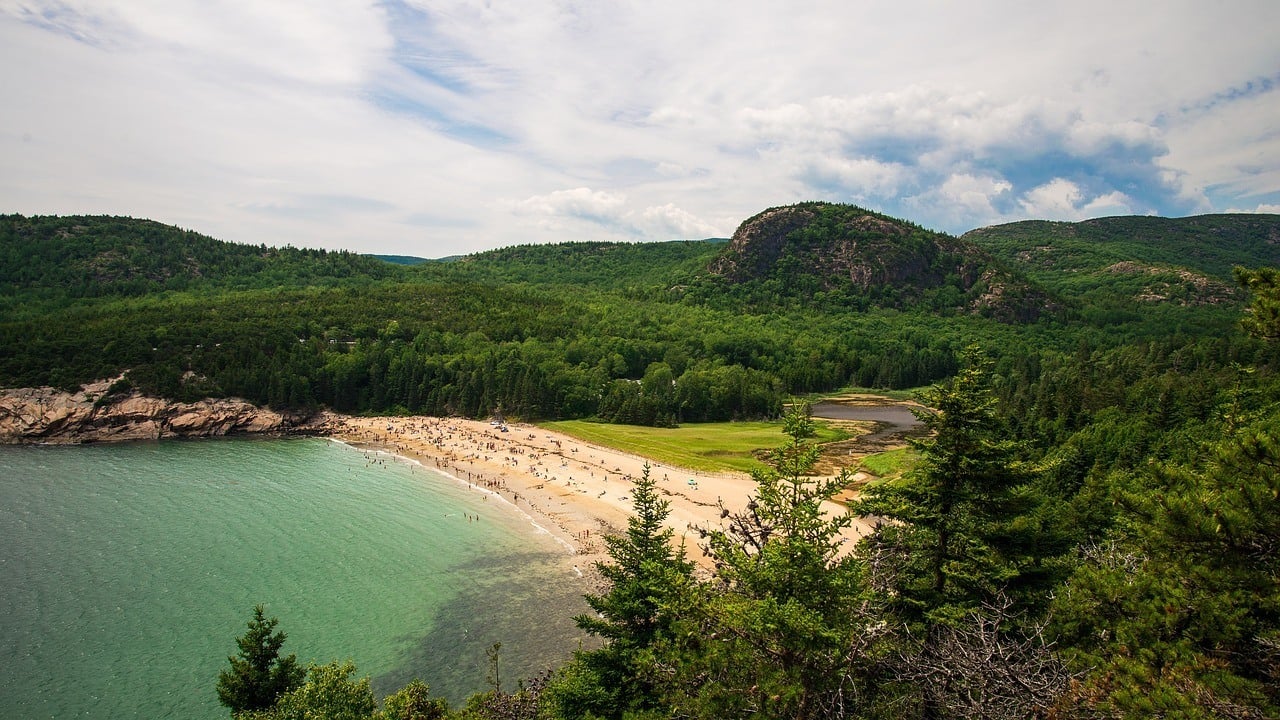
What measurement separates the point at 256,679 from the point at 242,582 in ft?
66.0

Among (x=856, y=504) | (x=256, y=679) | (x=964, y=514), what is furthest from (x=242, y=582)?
(x=964, y=514)

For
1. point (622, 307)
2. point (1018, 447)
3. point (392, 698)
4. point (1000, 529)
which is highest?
point (622, 307)

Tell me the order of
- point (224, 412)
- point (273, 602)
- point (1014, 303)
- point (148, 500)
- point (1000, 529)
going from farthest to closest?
point (1014, 303) → point (224, 412) → point (148, 500) → point (273, 602) → point (1000, 529)

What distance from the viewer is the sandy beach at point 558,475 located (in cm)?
4588

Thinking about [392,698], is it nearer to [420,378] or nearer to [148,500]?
[148,500]

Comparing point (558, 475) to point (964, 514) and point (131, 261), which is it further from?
point (131, 261)

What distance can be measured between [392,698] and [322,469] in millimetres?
52251

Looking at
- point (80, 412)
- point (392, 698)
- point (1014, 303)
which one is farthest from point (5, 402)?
point (1014, 303)

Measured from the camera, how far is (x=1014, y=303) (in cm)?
17962

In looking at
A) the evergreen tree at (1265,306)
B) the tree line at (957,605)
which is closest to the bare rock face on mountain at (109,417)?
the tree line at (957,605)

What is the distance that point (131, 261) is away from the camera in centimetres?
15888

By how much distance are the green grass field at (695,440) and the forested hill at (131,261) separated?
416 ft

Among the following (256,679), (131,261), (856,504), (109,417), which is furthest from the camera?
(131,261)

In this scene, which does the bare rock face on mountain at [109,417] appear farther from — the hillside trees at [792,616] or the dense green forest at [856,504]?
the hillside trees at [792,616]
